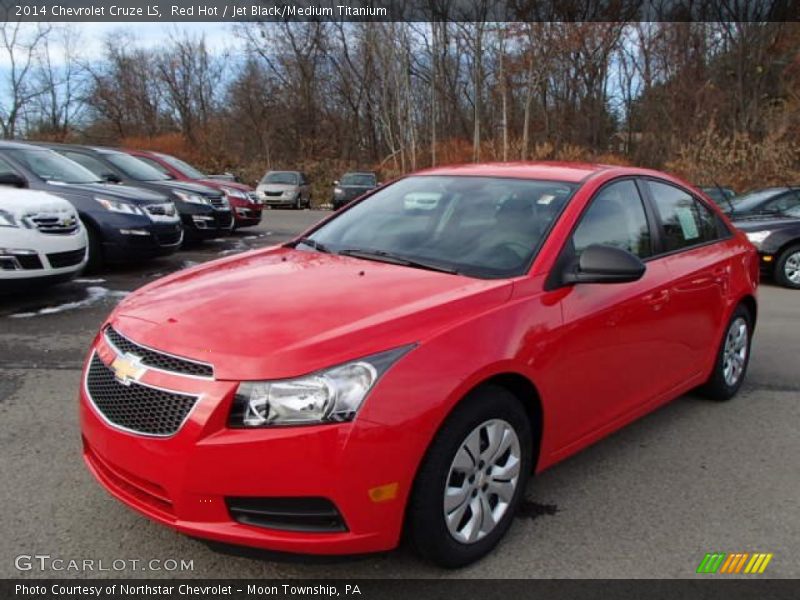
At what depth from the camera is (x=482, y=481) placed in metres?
2.75

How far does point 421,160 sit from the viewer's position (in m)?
35.3

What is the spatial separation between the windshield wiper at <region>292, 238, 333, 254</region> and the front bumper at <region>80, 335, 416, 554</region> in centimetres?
149

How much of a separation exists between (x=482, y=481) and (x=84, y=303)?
19.3ft

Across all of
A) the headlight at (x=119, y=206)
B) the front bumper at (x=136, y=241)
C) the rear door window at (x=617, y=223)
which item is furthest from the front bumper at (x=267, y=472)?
the headlight at (x=119, y=206)

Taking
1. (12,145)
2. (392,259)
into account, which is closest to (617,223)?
(392,259)

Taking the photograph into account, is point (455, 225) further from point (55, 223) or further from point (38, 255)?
point (55, 223)

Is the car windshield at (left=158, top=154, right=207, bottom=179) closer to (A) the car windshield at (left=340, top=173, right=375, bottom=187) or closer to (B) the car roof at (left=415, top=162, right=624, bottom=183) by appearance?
(B) the car roof at (left=415, top=162, right=624, bottom=183)

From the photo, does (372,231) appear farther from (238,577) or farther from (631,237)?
(238,577)

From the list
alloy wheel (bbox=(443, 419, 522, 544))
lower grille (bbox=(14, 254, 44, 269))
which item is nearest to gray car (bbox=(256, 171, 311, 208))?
lower grille (bbox=(14, 254, 44, 269))

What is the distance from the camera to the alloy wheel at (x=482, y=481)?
2.62 meters

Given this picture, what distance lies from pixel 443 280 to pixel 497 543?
115cm

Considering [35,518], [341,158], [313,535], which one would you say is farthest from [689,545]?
[341,158]

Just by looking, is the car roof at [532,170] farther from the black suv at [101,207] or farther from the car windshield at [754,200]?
the car windshield at [754,200]

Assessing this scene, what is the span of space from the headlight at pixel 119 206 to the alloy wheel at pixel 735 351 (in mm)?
7070
